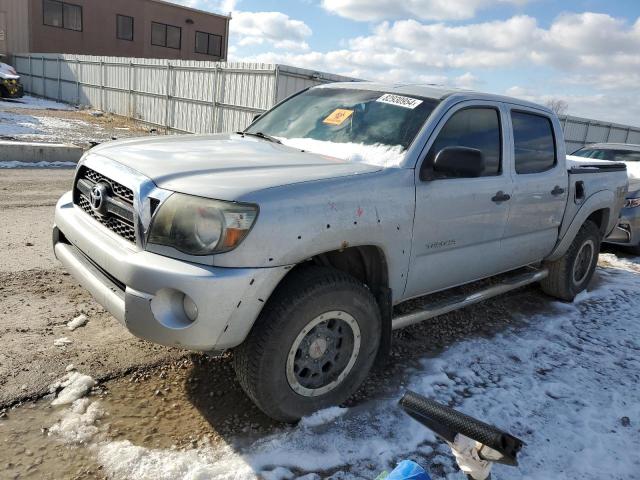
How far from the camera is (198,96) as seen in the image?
56.4ft

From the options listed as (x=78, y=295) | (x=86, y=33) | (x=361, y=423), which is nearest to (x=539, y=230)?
(x=361, y=423)

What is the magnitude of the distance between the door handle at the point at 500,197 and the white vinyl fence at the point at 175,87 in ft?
34.3

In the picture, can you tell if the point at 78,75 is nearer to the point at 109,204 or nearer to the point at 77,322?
the point at 77,322

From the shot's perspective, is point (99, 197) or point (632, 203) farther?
point (632, 203)

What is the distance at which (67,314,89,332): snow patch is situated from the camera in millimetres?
3745

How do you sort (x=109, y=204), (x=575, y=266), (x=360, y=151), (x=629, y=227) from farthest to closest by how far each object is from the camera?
(x=629, y=227) → (x=575, y=266) → (x=360, y=151) → (x=109, y=204)

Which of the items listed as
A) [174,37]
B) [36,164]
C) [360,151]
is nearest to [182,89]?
[36,164]

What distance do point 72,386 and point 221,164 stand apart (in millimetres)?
1563

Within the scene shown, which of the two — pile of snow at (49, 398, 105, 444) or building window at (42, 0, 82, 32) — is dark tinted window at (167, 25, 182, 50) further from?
pile of snow at (49, 398, 105, 444)

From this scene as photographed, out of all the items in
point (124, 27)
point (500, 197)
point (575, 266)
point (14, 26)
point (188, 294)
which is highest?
point (124, 27)

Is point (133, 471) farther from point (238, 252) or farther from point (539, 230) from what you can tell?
point (539, 230)

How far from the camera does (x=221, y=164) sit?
2.92 m

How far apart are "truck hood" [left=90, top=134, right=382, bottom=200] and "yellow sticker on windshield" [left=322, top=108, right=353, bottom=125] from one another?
0.39 m

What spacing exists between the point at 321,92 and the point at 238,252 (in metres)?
2.29
